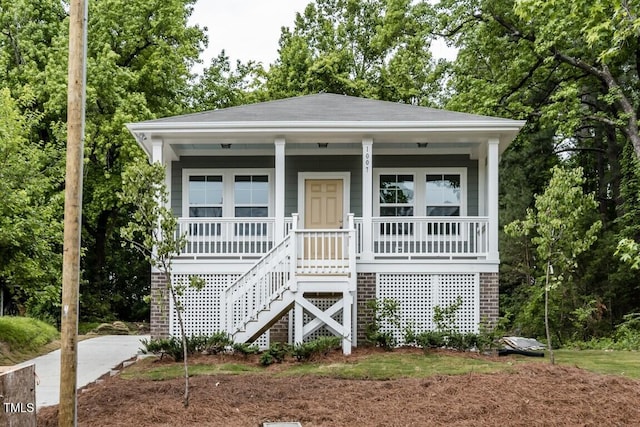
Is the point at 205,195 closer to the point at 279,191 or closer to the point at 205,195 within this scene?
the point at 205,195

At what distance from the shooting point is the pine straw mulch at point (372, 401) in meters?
6.88

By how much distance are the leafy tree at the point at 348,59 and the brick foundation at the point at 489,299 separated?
35.8 feet

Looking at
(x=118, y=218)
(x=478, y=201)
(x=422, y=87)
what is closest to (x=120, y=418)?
(x=478, y=201)

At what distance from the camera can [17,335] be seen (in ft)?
42.1

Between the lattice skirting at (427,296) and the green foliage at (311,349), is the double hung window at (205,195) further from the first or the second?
the green foliage at (311,349)

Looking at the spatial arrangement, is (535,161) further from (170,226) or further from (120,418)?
(120,418)

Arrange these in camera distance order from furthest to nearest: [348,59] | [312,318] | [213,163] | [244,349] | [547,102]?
[348,59] → [547,102] → [213,163] → [312,318] → [244,349]

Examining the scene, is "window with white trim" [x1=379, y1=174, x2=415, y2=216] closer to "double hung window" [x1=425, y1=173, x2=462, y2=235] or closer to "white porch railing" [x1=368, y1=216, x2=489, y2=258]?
"double hung window" [x1=425, y1=173, x2=462, y2=235]

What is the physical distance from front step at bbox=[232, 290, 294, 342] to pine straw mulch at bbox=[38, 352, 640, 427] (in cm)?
196

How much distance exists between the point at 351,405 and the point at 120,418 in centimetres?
253

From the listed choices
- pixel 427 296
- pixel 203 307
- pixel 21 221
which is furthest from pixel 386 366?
pixel 21 221

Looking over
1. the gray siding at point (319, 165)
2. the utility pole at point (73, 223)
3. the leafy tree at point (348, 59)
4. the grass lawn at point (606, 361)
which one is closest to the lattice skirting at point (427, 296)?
the grass lawn at point (606, 361)

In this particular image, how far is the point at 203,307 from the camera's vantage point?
1211cm

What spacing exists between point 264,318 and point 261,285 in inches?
24.0
